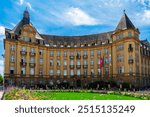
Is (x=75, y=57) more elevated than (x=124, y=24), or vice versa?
(x=124, y=24)

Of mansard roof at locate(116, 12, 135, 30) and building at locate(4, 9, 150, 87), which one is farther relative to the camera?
mansard roof at locate(116, 12, 135, 30)

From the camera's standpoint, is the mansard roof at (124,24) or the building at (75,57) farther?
the mansard roof at (124,24)

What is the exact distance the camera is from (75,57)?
66000mm

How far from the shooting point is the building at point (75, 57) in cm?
5503

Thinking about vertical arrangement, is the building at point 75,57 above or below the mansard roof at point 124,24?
below

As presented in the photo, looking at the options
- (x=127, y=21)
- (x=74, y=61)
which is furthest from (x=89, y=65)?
(x=127, y=21)

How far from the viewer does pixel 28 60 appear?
198 ft

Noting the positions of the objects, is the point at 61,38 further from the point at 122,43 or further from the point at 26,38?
the point at 122,43

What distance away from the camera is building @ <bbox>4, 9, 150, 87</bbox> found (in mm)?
55031

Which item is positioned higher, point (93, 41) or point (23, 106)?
point (93, 41)

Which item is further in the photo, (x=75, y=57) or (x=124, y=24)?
(x=75, y=57)

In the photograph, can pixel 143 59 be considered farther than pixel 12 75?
Yes

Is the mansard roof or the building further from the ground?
the mansard roof

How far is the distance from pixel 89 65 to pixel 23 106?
5643 cm
